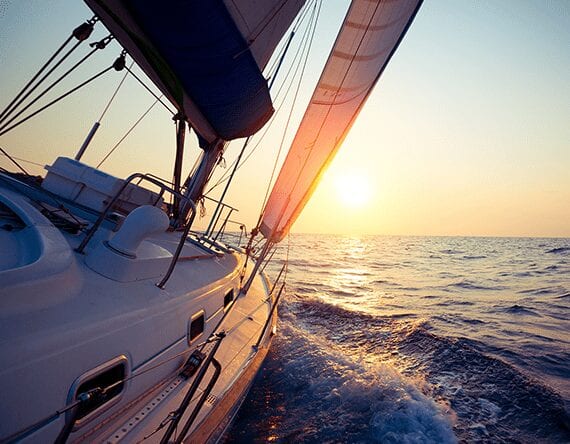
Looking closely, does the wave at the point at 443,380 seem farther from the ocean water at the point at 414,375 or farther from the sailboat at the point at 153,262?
the sailboat at the point at 153,262

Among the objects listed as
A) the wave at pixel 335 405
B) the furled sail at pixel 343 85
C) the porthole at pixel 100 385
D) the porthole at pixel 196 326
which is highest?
the furled sail at pixel 343 85

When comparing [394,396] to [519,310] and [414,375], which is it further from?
[519,310]

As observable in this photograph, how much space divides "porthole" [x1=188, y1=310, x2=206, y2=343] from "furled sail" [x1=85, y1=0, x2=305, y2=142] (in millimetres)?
2729

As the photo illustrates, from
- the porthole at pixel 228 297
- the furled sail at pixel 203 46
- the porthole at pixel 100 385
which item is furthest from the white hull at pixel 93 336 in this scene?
the furled sail at pixel 203 46

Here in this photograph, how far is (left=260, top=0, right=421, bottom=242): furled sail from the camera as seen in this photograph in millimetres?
5238

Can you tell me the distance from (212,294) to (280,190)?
4.95m

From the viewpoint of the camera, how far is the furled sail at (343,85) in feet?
17.2

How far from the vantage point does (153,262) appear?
2.72 m

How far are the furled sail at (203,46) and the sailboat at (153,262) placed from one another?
2 centimetres

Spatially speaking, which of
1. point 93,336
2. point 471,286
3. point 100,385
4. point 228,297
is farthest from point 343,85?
point 471,286

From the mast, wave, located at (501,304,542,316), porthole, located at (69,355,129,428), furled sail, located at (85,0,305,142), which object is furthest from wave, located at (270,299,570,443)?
furled sail, located at (85,0,305,142)

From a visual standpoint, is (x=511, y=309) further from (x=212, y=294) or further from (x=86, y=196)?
(x=86, y=196)

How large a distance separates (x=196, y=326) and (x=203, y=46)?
3186mm

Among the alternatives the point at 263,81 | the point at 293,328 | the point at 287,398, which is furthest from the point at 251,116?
the point at 293,328
